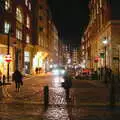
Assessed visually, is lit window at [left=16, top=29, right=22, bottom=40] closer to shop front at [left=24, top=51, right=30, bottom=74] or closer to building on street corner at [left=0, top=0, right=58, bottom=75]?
building on street corner at [left=0, top=0, right=58, bottom=75]

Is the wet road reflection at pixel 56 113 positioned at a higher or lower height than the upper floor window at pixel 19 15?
lower

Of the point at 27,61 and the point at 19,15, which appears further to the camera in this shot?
the point at 27,61

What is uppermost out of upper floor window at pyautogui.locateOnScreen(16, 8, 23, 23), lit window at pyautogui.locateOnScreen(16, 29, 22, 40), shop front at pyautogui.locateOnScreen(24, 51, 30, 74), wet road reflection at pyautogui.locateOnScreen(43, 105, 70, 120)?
upper floor window at pyautogui.locateOnScreen(16, 8, 23, 23)

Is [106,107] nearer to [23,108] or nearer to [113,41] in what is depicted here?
[23,108]

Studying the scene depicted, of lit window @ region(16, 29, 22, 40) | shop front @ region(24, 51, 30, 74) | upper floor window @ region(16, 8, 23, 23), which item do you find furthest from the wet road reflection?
shop front @ region(24, 51, 30, 74)

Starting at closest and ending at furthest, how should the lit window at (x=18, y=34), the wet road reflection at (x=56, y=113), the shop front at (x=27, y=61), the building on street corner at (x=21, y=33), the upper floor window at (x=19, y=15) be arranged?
the wet road reflection at (x=56, y=113)
the building on street corner at (x=21, y=33)
the lit window at (x=18, y=34)
the upper floor window at (x=19, y=15)
the shop front at (x=27, y=61)

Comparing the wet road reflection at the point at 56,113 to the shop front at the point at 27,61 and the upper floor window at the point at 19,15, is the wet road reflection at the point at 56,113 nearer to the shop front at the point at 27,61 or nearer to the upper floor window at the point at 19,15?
the upper floor window at the point at 19,15

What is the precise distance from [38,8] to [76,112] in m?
68.3

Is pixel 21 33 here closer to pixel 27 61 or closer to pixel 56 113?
pixel 27 61

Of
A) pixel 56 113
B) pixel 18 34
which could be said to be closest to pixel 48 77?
pixel 18 34

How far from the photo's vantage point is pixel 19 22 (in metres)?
62.1

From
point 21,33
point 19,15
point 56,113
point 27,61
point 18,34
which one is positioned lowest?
point 56,113

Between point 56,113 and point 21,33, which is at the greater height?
point 21,33

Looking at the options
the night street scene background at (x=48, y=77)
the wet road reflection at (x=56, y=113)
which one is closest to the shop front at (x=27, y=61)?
the night street scene background at (x=48, y=77)
